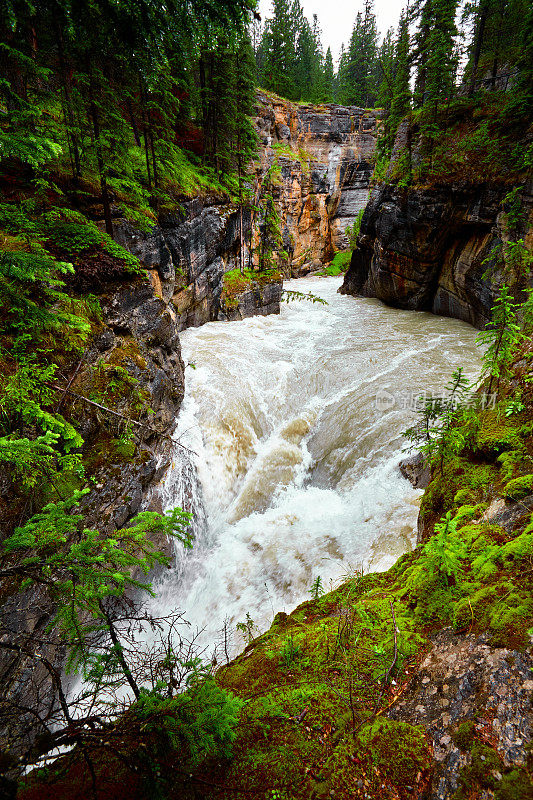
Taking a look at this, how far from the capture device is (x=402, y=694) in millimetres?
1951

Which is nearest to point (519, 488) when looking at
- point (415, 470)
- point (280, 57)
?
point (415, 470)

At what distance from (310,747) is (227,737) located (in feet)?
1.48

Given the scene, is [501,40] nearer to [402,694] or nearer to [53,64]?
[53,64]

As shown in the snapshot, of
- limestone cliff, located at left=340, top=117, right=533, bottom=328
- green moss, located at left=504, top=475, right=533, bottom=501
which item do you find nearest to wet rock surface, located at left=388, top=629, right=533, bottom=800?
green moss, located at left=504, top=475, right=533, bottom=501

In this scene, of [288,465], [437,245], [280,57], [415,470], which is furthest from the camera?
[280,57]

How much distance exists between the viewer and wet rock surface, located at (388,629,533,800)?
56.4 inches

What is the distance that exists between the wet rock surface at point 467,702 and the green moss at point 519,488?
1445mm

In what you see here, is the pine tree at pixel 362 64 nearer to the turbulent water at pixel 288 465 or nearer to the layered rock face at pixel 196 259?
the layered rock face at pixel 196 259

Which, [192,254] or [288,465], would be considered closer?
[288,465]

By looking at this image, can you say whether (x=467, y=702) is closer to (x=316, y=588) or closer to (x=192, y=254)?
(x=316, y=588)

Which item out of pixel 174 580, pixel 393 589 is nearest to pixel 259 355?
pixel 174 580

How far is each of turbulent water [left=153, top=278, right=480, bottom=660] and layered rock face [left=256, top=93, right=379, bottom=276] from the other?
26.1 m

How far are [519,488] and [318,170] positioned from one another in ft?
142

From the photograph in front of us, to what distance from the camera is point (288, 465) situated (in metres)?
9.55
